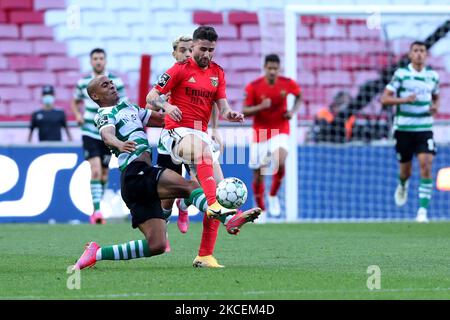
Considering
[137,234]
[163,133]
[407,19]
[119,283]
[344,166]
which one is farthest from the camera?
[407,19]

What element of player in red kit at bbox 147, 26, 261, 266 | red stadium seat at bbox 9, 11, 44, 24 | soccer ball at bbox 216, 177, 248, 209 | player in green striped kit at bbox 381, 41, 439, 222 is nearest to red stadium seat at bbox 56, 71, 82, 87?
red stadium seat at bbox 9, 11, 44, 24

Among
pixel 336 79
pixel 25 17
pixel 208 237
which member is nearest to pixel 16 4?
pixel 25 17

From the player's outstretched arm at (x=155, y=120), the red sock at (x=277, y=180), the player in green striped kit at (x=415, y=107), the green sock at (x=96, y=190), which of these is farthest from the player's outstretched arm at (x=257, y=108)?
the player's outstretched arm at (x=155, y=120)

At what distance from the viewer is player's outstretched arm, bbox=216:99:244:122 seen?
8.60 metres

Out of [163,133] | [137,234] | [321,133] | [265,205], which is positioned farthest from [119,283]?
[321,133]

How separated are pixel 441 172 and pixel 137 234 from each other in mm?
5636

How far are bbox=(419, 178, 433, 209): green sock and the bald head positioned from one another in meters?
7.26

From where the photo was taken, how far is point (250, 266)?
8.62m

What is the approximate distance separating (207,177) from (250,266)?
760 millimetres

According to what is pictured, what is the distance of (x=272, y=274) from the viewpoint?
7.89 metres

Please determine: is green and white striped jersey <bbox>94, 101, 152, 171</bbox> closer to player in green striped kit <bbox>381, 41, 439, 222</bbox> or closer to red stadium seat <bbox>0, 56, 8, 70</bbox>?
player in green striped kit <bbox>381, 41, 439, 222</bbox>
